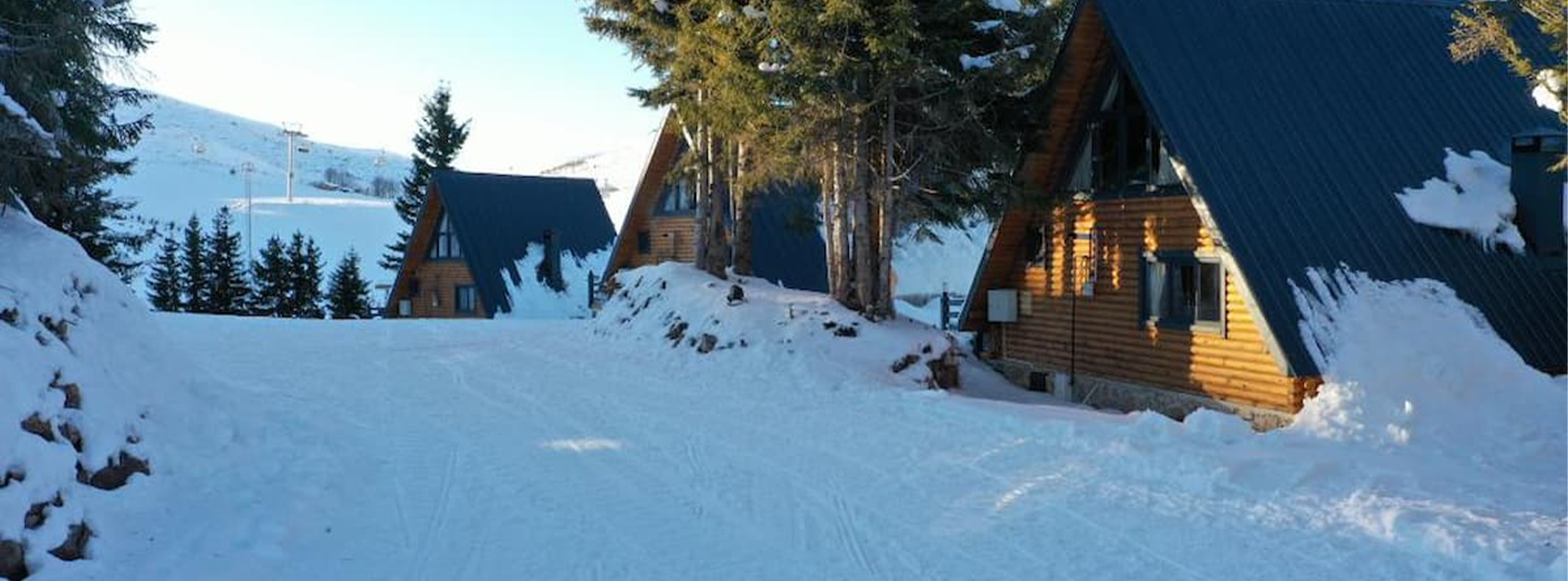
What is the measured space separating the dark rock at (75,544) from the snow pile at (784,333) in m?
8.93

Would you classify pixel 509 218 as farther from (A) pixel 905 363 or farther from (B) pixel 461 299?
(A) pixel 905 363

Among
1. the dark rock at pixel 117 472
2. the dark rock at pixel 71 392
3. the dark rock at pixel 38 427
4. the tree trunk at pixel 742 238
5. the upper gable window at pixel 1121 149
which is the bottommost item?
the dark rock at pixel 117 472

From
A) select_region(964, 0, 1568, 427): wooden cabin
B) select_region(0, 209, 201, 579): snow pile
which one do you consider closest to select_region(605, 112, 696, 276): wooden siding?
select_region(964, 0, 1568, 427): wooden cabin

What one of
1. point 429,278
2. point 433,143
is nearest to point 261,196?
point 433,143

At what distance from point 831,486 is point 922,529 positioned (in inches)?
49.9

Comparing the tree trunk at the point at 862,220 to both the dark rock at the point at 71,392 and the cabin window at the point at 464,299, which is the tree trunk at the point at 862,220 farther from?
the cabin window at the point at 464,299

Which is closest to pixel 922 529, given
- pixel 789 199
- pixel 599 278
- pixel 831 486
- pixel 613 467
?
pixel 831 486

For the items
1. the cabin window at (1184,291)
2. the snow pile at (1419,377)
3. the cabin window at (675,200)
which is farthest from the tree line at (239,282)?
the snow pile at (1419,377)

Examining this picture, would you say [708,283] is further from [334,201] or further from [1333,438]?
[334,201]

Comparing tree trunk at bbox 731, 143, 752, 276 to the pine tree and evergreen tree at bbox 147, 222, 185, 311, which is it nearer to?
the pine tree

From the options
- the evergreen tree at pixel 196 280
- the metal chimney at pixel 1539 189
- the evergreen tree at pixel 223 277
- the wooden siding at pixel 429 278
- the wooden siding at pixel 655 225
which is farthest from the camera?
the evergreen tree at pixel 196 280

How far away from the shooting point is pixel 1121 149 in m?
14.6

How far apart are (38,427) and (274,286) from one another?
112 feet

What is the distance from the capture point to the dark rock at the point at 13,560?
5266 millimetres
